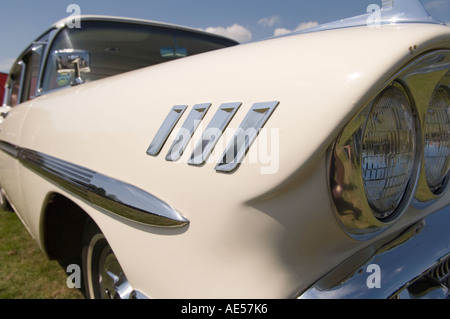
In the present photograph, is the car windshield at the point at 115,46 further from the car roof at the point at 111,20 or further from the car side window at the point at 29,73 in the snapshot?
the car side window at the point at 29,73

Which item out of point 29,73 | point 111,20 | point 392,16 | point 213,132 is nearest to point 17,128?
point 111,20

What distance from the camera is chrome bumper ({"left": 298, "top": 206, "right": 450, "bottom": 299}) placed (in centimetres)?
87

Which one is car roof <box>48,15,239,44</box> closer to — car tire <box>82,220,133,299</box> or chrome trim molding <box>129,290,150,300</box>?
car tire <box>82,220,133,299</box>

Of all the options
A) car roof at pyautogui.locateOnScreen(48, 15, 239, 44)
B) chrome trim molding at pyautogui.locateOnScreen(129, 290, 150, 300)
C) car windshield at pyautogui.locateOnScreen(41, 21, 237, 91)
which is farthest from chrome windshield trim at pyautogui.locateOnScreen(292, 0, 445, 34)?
car roof at pyautogui.locateOnScreen(48, 15, 239, 44)

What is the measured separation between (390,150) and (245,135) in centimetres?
40

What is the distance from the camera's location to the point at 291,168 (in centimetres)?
78

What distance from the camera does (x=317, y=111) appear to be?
0.77m

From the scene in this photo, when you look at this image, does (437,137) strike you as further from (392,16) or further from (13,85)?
(13,85)

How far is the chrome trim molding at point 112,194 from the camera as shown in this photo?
969mm

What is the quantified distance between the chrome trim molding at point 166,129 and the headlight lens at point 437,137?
0.72 metres

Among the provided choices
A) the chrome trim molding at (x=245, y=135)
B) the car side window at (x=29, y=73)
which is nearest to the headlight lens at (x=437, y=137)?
the chrome trim molding at (x=245, y=135)

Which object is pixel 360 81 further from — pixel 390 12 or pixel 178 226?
pixel 178 226

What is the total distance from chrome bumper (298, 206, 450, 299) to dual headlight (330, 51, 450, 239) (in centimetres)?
8

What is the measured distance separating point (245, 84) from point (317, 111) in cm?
21
